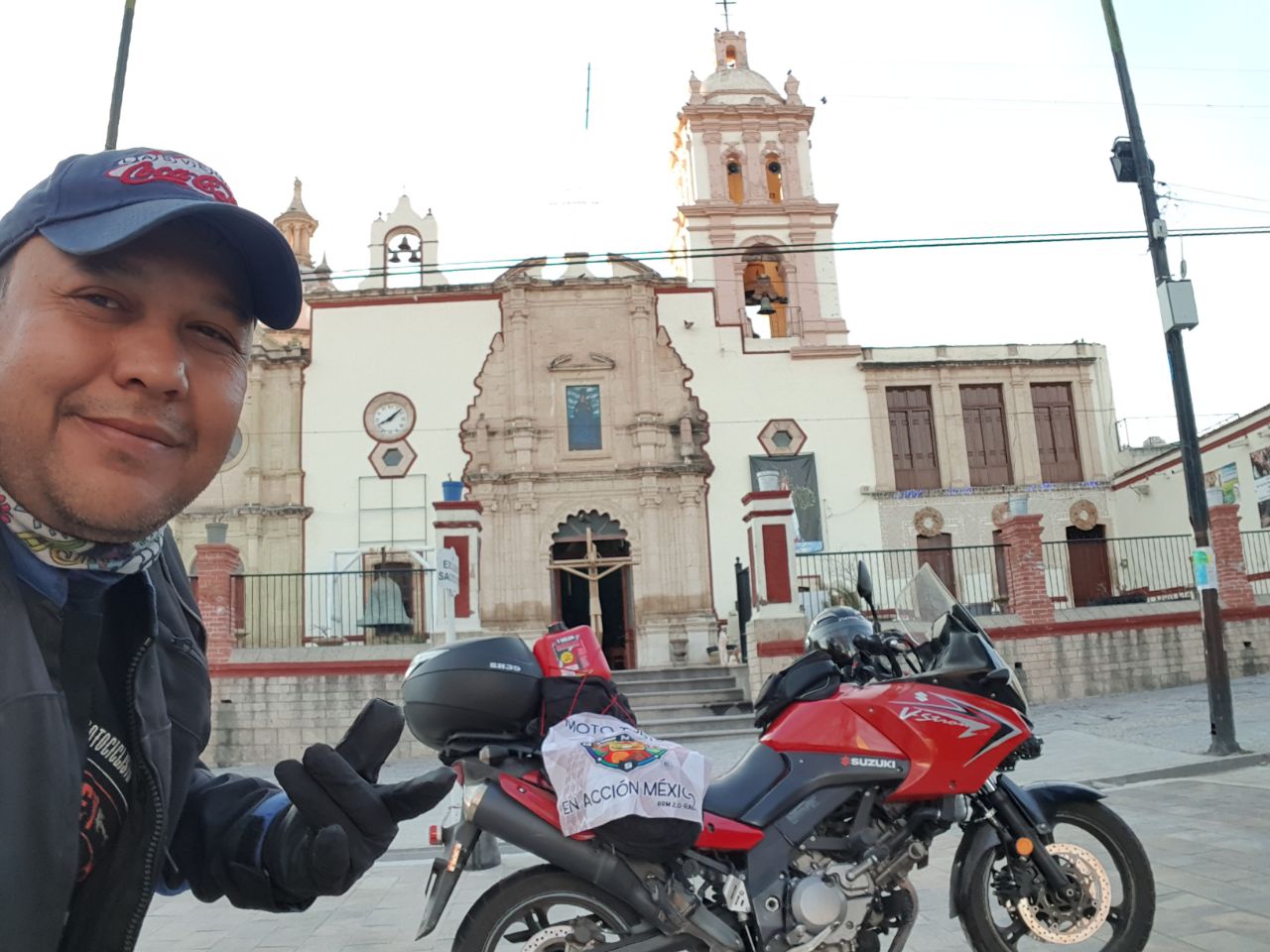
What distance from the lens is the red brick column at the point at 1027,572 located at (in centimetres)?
1368

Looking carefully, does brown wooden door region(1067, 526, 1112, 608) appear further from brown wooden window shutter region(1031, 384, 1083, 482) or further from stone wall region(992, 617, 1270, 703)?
stone wall region(992, 617, 1270, 703)

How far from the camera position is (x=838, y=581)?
712 inches

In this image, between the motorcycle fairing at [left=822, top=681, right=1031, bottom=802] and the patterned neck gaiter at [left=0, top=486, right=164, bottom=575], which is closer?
the patterned neck gaiter at [left=0, top=486, right=164, bottom=575]

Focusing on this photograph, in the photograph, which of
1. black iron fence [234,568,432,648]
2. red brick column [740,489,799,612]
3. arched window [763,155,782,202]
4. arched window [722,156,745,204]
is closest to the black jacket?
red brick column [740,489,799,612]

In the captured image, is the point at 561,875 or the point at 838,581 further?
the point at 838,581

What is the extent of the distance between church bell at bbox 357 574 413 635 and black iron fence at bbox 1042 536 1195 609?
12.0 m

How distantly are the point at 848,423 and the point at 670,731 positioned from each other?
11.1m

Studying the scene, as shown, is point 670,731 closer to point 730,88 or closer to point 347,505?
point 347,505

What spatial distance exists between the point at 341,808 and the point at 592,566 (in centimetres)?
1836

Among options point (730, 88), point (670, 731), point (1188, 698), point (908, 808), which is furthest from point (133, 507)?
point (730, 88)

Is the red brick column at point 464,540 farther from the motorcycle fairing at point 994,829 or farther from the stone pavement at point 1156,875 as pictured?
the motorcycle fairing at point 994,829

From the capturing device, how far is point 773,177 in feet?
78.9

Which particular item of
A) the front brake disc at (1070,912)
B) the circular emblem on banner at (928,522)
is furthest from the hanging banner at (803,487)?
the front brake disc at (1070,912)

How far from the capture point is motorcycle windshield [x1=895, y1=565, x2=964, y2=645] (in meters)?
4.01
